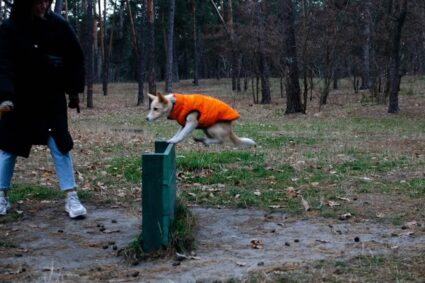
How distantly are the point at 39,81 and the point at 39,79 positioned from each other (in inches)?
0.8

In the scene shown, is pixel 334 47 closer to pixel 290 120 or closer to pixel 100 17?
pixel 290 120

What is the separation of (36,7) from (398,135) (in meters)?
10.2

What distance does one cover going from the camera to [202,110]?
20.3ft

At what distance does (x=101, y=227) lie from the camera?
597 cm

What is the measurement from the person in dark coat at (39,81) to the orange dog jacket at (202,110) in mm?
1031

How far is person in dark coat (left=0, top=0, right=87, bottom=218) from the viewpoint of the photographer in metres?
5.96

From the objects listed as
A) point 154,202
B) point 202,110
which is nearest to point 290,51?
point 202,110

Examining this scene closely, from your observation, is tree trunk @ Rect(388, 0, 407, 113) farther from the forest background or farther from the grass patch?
the grass patch

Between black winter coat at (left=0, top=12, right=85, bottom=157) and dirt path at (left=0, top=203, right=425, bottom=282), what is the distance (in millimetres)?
892

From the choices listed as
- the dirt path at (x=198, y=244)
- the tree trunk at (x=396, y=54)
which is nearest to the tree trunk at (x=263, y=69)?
the tree trunk at (x=396, y=54)

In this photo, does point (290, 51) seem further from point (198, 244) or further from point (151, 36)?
point (198, 244)

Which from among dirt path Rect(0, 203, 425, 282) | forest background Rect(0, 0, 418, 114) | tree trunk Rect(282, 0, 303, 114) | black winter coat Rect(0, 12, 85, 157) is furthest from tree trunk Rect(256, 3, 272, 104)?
black winter coat Rect(0, 12, 85, 157)

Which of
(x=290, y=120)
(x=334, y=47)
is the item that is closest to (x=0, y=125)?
(x=290, y=120)

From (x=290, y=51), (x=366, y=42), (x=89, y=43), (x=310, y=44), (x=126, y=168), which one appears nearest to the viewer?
(x=126, y=168)
